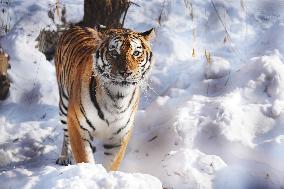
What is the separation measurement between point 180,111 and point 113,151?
105cm

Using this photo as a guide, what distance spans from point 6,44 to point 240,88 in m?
2.70

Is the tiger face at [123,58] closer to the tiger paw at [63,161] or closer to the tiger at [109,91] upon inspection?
the tiger at [109,91]

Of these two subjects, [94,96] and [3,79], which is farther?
[3,79]

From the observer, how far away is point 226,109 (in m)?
4.16

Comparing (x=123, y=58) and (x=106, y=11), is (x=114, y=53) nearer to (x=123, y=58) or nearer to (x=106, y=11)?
(x=123, y=58)

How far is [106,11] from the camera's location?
17.1ft

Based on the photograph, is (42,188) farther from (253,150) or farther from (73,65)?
(253,150)

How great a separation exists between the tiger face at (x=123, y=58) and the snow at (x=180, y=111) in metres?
0.59

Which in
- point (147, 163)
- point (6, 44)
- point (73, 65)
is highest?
point (73, 65)

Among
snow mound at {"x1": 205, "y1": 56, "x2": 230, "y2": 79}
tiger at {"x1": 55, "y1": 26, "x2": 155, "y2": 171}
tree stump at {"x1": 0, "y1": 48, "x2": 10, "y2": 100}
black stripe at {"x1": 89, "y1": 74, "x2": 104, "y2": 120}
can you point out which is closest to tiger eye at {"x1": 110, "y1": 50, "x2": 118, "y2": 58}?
tiger at {"x1": 55, "y1": 26, "x2": 155, "y2": 171}

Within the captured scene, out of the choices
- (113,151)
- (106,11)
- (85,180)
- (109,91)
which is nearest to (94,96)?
(109,91)

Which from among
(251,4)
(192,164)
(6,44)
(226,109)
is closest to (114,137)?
(192,164)

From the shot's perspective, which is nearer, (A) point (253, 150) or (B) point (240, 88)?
(A) point (253, 150)

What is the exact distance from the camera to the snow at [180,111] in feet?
11.4
